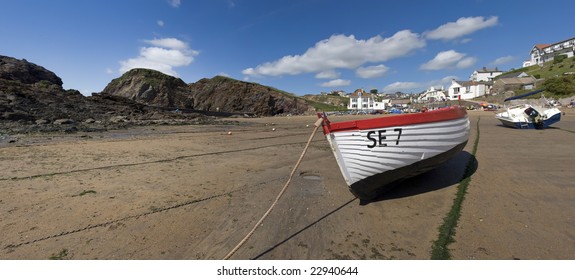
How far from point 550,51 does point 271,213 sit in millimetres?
146601

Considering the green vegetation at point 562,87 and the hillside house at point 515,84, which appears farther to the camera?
the hillside house at point 515,84

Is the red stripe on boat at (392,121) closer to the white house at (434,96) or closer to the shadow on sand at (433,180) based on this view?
the shadow on sand at (433,180)

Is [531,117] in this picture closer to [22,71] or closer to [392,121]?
[392,121]

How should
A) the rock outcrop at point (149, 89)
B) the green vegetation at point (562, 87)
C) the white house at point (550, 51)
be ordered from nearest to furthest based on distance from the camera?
the green vegetation at point (562, 87), the rock outcrop at point (149, 89), the white house at point (550, 51)

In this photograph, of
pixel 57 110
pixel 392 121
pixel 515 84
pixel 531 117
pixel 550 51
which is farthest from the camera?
pixel 550 51

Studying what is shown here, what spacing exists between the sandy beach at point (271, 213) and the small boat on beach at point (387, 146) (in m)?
0.59

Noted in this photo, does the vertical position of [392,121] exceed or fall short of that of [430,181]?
it exceeds it

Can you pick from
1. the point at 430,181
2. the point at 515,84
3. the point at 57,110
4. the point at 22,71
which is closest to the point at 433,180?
the point at 430,181

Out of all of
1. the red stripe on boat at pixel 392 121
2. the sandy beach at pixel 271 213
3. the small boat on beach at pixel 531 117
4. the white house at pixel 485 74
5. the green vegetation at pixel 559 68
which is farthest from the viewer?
the white house at pixel 485 74

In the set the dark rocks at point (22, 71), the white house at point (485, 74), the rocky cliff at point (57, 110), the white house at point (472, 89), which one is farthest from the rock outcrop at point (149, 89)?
the white house at point (485, 74)

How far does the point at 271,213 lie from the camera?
5.38 metres

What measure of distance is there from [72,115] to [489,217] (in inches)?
1422

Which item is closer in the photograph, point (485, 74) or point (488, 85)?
point (488, 85)

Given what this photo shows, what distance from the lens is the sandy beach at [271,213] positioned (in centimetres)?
399
